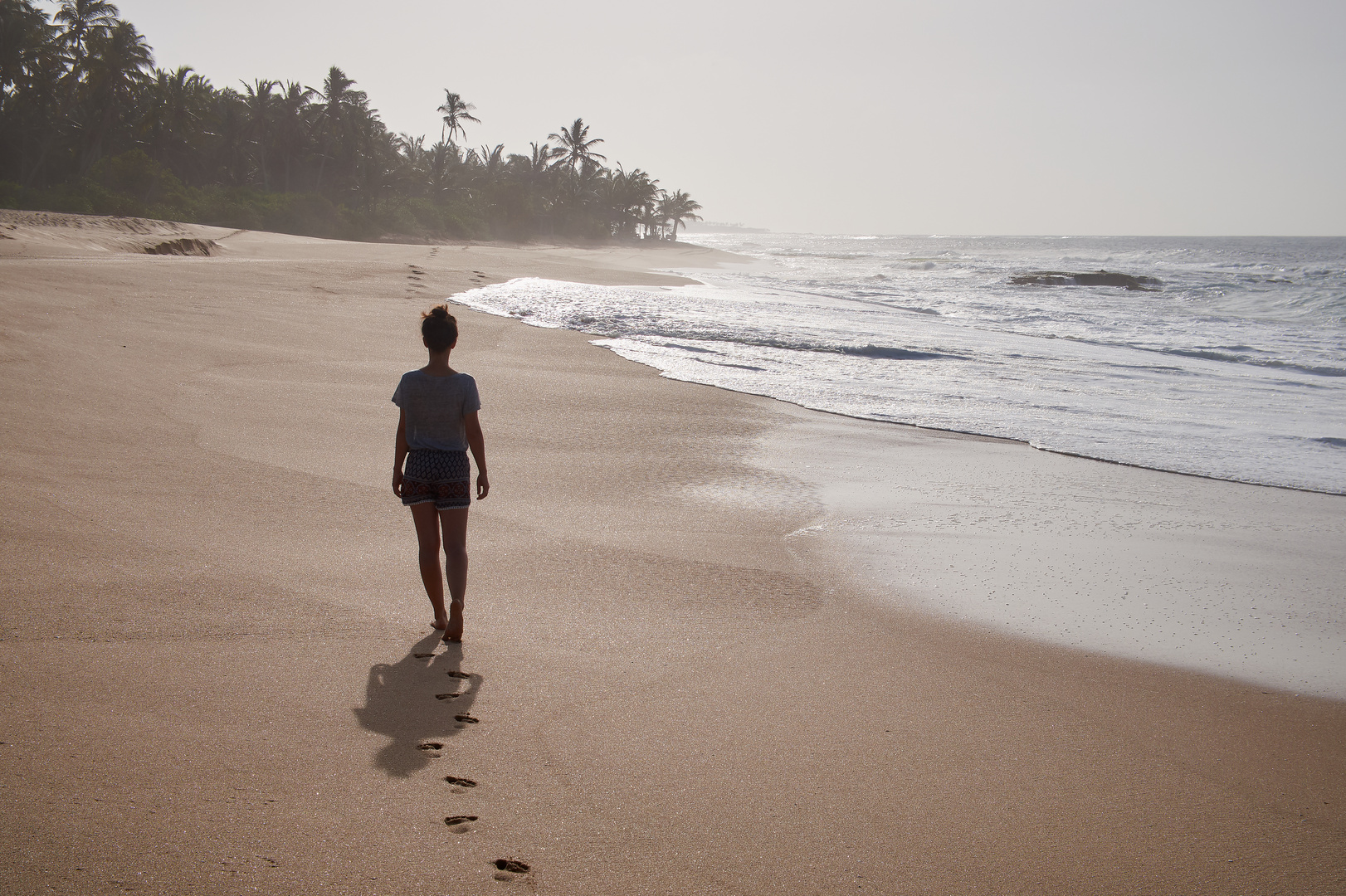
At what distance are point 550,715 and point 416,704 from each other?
446 millimetres

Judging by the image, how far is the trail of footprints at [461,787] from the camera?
213 centimetres

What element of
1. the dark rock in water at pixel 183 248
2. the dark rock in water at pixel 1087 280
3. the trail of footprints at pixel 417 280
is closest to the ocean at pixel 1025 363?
the trail of footprints at pixel 417 280

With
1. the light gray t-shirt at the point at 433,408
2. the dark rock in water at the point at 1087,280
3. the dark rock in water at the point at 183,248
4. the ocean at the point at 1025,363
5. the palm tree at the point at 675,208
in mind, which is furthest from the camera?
the palm tree at the point at 675,208

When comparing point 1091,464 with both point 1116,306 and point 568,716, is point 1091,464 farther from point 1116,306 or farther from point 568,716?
point 1116,306

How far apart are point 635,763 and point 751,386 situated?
738 centimetres

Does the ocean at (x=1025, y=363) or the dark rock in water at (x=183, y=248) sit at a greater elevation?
the dark rock in water at (x=183, y=248)

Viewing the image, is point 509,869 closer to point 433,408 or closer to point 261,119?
point 433,408

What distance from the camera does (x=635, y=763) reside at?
2.67 meters

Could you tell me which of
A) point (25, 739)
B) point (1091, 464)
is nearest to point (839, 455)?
point (1091, 464)

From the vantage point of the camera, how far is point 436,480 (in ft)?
11.4

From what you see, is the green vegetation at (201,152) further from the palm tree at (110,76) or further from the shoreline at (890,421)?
the shoreline at (890,421)

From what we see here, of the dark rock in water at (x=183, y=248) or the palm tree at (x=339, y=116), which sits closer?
the dark rock in water at (x=183, y=248)

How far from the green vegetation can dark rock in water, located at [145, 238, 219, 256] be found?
14.9 metres

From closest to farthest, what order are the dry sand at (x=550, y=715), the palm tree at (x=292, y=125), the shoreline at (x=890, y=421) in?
the dry sand at (x=550, y=715), the shoreline at (x=890, y=421), the palm tree at (x=292, y=125)
